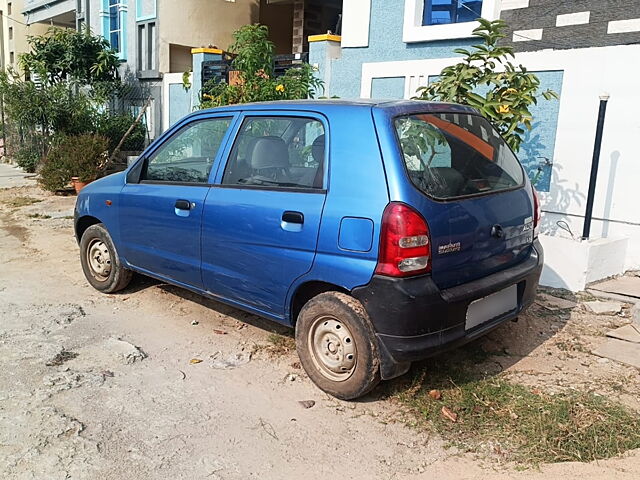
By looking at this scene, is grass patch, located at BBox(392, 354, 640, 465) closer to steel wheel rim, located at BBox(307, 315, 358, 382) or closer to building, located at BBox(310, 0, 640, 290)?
steel wheel rim, located at BBox(307, 315, 358, 382)

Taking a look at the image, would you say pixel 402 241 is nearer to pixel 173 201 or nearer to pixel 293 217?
pixel 293 217

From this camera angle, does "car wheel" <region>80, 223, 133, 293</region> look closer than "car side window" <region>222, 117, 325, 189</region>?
No

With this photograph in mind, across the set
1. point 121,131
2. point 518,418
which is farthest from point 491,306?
point 121,131

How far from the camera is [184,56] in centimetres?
1491

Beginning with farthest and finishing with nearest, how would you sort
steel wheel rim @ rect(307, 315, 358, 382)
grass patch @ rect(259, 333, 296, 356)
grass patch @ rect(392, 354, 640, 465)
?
grass patch @ rect(259, 333, 296, 356)
steel wheel rim @ rect(307, 315, 358, 382)
grass patch @ rect(392, 354, 640, 465)

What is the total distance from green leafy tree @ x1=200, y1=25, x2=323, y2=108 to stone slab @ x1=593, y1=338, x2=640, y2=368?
5575 mm

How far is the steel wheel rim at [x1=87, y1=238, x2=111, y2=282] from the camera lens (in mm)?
5590

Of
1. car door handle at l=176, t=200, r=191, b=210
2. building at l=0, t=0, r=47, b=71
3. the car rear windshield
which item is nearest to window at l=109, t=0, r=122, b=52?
building at l=0, t=0, r=47, b=71

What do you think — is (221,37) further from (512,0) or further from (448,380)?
(448,380)

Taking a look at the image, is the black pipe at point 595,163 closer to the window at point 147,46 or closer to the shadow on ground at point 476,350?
the shadow on ground at point 476,350

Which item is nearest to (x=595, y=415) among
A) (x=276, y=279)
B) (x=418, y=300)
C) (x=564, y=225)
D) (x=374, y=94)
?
(x=418, y=300)

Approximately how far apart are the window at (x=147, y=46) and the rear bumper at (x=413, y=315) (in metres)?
12.4

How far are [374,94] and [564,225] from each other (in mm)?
3447

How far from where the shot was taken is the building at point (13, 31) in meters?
23.0
